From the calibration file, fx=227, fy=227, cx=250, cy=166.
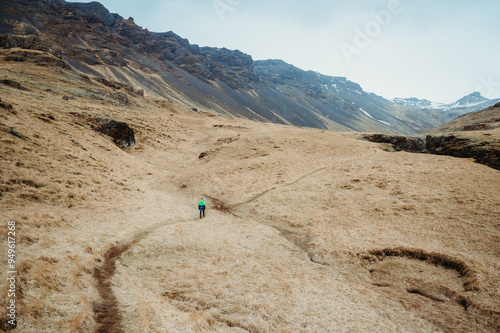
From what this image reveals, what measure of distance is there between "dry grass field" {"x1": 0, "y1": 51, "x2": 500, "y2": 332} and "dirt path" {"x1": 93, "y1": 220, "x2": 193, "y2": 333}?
2.6 inches

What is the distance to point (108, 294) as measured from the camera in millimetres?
10211

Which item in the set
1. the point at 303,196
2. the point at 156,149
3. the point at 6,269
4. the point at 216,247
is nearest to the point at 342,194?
the point at 303,196

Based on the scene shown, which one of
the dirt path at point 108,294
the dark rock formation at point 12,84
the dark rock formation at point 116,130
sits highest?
the dark rock formation at point 12,84

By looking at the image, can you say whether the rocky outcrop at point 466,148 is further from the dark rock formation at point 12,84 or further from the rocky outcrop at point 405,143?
the dark rock formation at point 12,84

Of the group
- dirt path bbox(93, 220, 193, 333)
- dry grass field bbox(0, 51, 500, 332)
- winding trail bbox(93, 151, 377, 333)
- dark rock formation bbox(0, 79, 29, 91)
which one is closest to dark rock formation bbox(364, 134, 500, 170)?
dry grass field bbox(0, 51, 500, 332)

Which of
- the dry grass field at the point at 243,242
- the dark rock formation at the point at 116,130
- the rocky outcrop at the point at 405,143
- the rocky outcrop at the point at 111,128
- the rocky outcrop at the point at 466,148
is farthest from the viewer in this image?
the rocky outcrop at the point at 405,143

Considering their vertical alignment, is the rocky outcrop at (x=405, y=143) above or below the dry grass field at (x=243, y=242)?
above

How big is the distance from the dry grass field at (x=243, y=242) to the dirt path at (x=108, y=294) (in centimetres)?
7

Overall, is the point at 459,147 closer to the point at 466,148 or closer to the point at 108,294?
the point at 466,148

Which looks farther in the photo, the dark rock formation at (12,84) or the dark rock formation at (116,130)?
the dark rock formation at (12,84)

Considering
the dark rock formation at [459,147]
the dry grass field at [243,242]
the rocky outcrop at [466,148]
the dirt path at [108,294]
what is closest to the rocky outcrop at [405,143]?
the dark rock formation at [459,147]

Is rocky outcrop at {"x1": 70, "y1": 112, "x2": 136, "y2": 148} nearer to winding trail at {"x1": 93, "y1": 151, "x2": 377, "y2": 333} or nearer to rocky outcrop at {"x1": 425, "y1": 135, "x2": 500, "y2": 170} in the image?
winding trail at {"x1": 93, "y1": 151, "x2": 377, "y2": 333}

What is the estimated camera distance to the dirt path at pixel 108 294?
8453 mm

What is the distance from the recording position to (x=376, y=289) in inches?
498
